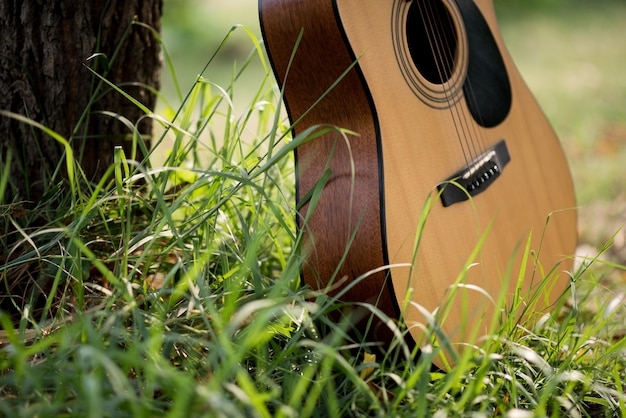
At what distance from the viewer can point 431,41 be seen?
1321 millimetres

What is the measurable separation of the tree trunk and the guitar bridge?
2.10 feet

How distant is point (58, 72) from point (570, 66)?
3261 millimetres

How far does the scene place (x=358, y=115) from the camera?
111 cm

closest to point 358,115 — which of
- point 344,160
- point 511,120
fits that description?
point 344,160

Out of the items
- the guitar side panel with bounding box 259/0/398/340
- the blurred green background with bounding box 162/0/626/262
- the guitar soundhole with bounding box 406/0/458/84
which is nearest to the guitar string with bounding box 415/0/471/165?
the guitar soundhole with bounding box 406/0/458/84

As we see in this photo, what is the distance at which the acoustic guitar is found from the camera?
107cm

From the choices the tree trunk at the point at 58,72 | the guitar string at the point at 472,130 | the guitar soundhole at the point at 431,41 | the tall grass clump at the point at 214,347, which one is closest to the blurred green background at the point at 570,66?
the guitar string at the point at 472,130

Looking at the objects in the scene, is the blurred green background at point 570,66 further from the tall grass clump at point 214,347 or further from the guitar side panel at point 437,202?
the tall grass clump at point 214,347

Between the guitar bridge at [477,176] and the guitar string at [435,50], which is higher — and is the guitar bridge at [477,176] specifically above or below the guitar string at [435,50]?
below

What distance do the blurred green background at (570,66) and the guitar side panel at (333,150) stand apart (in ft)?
2.63

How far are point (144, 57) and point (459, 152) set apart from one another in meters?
0.69

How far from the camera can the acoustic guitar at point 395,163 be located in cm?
107

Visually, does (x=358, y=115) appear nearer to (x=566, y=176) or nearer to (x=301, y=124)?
(x=301, y=124)

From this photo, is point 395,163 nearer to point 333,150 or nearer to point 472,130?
point 333,150
